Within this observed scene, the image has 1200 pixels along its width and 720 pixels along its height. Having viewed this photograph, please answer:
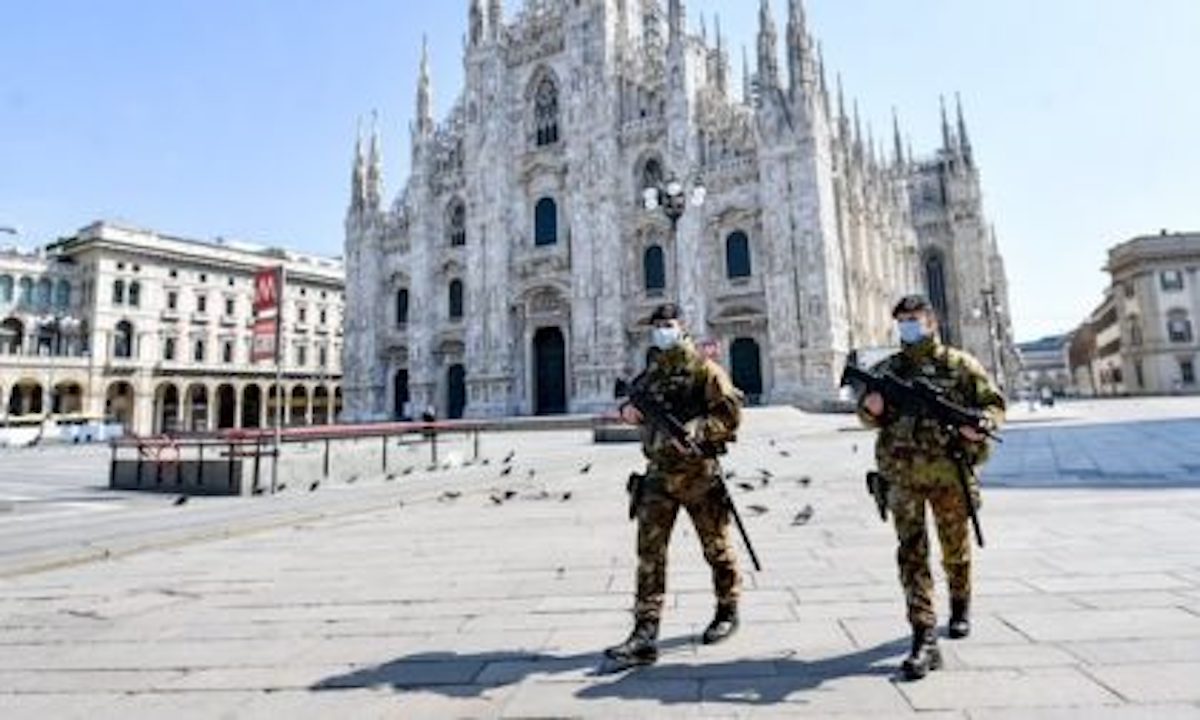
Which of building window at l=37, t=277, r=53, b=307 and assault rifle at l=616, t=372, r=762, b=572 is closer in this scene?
assault rifle at l=616, t=372, r=762, b=572

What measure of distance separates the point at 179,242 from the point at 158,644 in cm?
5050

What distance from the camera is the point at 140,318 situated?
144 feet

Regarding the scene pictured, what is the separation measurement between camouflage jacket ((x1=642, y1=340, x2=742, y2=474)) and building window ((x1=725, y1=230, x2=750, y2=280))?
2657cm

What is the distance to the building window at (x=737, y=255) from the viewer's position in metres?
29.5

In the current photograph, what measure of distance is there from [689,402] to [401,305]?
37143mm

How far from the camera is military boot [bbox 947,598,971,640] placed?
10.6ft

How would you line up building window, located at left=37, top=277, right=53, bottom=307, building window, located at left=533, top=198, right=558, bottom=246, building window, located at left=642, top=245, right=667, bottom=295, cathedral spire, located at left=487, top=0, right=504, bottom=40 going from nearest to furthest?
building window, located at left=642, top=245, right=667, bottom=295, building window, located at left=533, top=198, right=558, bottom=246, cathedral spire, located at left=487, top=0, right=504, bottom=40, building window, located at left=37, top=277, right=53, bottom=307

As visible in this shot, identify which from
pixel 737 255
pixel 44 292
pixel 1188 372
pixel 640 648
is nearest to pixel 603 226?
pixel 737 255

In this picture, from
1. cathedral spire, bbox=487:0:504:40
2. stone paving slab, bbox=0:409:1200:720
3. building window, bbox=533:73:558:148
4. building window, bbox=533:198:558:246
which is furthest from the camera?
cathedral spire, bbox=487:0:504:40

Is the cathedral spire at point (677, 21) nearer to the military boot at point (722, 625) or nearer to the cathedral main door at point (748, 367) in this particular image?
the cathedral main door at point (748, 367)

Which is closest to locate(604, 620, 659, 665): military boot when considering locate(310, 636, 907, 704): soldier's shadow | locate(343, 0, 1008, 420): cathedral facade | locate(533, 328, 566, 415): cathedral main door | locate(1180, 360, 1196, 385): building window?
locate(310, 636, 907, 704): soldier's shadow

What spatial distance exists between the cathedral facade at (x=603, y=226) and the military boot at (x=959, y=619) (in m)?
24.0

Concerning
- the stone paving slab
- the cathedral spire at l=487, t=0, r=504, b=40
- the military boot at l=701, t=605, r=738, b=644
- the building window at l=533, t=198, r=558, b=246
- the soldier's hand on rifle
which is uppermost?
the cathedral spire at l=487, t=0, r=504, b=40

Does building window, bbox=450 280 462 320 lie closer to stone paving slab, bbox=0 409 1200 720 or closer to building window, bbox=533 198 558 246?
building window, bbox=533 198 558 246
